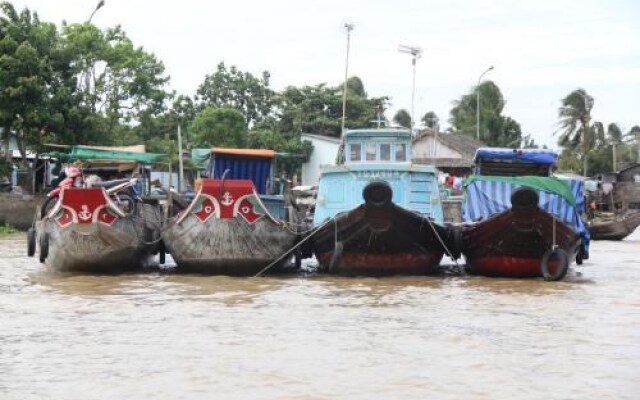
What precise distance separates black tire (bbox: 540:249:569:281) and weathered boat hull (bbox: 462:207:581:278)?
67 millimetres

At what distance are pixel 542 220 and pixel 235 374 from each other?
7264 millimetres

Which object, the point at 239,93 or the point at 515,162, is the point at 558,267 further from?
the point at 239,93

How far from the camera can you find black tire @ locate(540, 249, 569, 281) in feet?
42.9

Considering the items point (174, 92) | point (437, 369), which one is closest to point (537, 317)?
point (437, 369)

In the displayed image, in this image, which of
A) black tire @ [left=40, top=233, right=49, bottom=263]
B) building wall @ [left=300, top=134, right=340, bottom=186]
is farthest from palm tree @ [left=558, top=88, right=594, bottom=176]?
black tire @ [left=40, top=233, right=49, bottom=263]

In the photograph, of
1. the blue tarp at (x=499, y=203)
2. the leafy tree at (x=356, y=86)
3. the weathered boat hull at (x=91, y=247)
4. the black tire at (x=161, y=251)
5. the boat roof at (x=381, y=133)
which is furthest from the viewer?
the leafy tree at (x=356, y=86)

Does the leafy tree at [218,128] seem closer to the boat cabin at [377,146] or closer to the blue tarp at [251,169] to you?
the blue tarp at [251,169]

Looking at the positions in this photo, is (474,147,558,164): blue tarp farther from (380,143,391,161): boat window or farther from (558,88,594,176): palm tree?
(558,88,594,176): palm tree

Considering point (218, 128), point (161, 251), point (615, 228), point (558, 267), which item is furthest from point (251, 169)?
point (218, 128)

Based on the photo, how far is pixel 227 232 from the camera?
43.2 ft

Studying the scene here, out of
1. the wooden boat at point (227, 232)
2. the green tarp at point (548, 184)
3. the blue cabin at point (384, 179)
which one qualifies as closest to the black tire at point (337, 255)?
the wooden boat at point (227, 232)

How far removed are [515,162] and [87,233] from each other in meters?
7.28

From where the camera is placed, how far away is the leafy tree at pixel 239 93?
37.8 metres

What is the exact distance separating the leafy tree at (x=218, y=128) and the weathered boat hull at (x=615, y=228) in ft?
41.4
